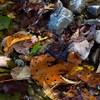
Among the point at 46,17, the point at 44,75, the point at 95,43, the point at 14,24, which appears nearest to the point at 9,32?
the point at 14,24

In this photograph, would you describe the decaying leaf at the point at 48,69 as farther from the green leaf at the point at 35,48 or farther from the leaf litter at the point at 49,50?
the green leaf at the point at 35,48

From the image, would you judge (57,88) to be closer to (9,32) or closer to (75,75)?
(75,75)

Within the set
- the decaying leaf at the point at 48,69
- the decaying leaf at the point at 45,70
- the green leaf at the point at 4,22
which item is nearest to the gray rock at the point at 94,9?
the decaying leaf at the point at 48,69

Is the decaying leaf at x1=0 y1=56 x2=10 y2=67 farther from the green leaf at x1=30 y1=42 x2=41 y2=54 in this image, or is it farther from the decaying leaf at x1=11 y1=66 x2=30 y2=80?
the green leaf at x1=30 y1=42 x2=41 y2=54

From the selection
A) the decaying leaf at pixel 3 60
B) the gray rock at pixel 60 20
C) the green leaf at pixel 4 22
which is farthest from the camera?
the green leaf at pixel 4 22

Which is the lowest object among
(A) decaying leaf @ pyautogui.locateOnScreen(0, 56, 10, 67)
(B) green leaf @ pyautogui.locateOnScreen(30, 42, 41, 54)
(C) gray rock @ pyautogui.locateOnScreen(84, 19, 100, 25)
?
(A) decaying leaf @ pyautogui.locateOnScreen(0, 56, 10, 67)

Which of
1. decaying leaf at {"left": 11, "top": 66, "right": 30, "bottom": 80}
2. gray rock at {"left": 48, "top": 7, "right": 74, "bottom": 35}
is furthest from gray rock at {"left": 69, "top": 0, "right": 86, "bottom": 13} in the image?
decaying leaf at {"left": 11, "top": 66, "right": 30, "bottom": 80}

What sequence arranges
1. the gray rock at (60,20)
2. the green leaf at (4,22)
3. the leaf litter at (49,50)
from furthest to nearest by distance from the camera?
the green leaf at (4,22) < the gray rock at (60,20) < the leaf litter at (49,50)
